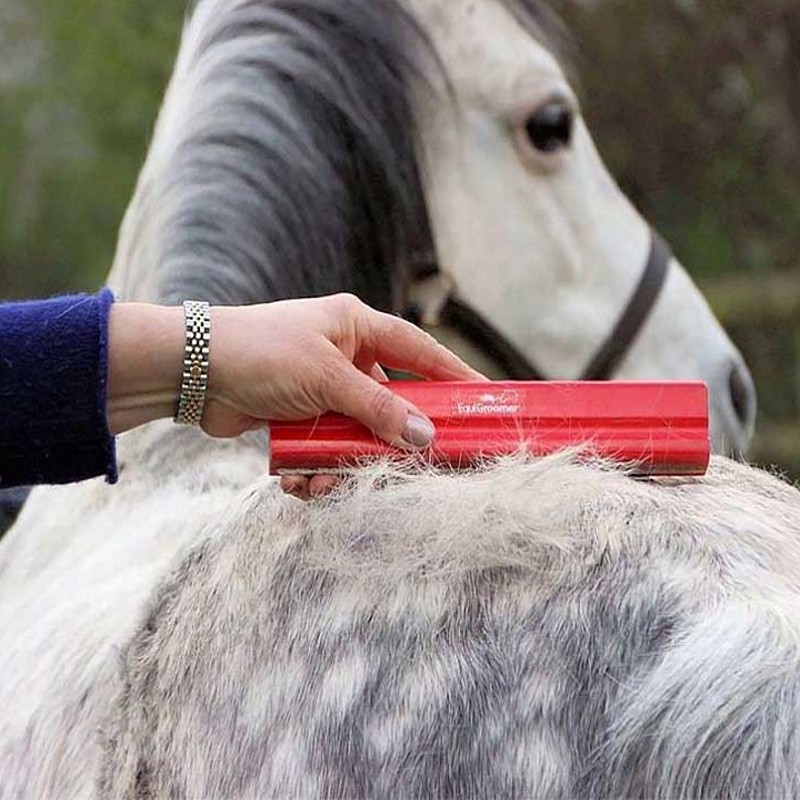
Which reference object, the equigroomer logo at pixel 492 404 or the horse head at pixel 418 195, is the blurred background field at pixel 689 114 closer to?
the horse head at pixel 418 195

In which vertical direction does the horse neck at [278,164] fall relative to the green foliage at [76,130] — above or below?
above

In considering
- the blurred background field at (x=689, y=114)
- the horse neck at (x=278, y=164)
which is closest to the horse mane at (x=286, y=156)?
the horse neck at (x=278, y=164)

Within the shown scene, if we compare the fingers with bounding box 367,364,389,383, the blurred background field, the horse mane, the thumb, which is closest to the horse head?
the horse mane

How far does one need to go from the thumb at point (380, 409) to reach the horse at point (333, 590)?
0.03m

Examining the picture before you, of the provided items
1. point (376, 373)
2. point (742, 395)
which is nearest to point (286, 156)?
point (376, 373)

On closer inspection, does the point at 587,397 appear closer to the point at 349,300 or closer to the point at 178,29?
the point at 349,300

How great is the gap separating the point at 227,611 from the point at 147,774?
0.14 metres

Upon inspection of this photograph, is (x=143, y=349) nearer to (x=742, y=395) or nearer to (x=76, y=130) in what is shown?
(x=742, y=395)

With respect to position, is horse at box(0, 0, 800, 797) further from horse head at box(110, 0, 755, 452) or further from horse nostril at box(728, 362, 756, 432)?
horse nostril at box(728, 362, 756, 432)

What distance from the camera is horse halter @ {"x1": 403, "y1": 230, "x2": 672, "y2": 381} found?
2.34 metres

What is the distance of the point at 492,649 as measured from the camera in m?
0.95

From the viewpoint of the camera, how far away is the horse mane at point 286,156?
183 cm

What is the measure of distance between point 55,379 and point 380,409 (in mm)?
253

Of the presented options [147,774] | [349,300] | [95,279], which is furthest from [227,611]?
[95,279]
